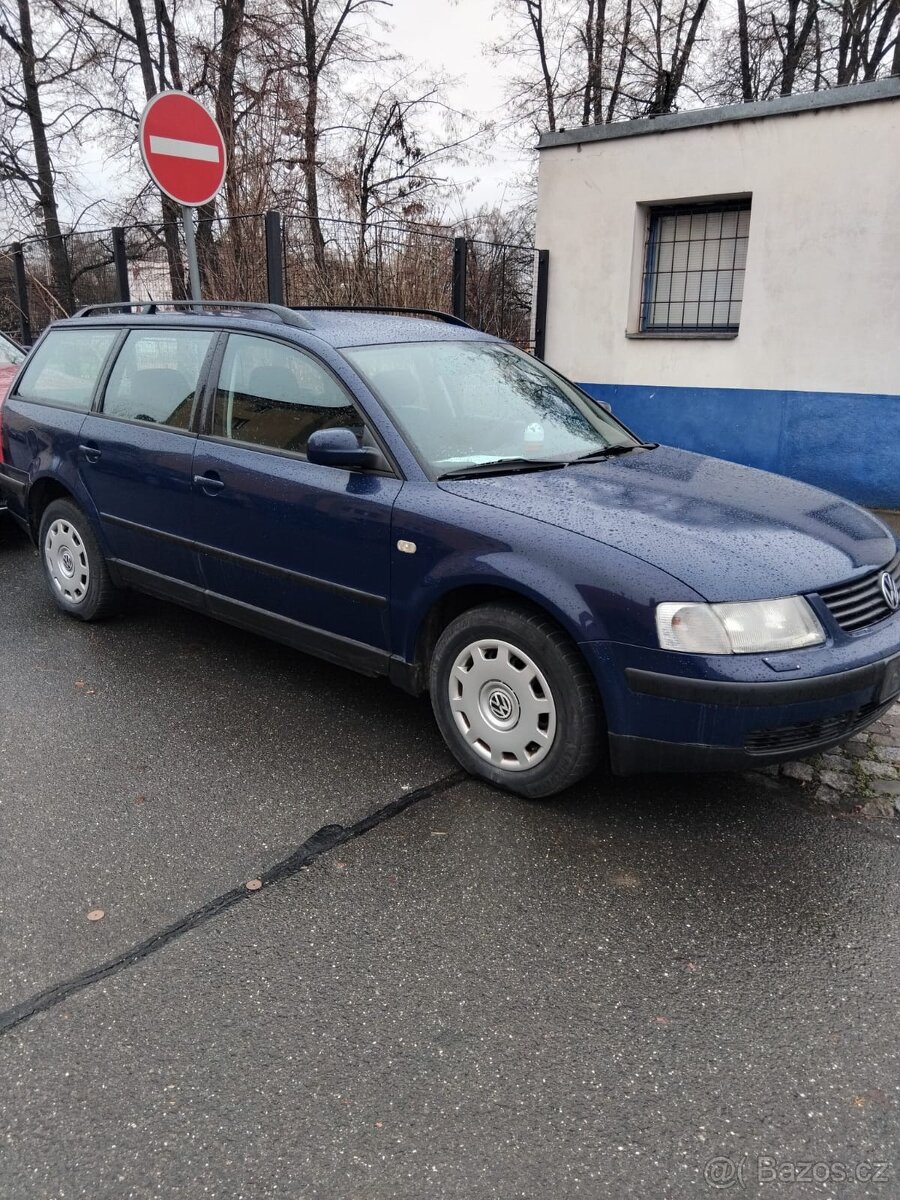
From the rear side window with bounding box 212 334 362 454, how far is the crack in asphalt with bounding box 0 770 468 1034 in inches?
57.1

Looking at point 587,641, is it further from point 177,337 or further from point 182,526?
point 177,337

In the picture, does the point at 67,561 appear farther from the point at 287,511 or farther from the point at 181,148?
the point at 181,148

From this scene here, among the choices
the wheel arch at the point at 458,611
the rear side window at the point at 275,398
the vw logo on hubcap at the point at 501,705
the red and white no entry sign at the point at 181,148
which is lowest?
the vw logo on hubcap at the point at 501,705

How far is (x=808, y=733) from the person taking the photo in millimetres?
2941

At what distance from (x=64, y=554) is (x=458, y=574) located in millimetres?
3003

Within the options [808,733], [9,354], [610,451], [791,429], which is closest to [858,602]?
[808,733]

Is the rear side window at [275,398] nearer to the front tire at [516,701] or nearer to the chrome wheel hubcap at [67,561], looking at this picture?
the front tire at [516,701]

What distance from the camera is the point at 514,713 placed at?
10.6 ft

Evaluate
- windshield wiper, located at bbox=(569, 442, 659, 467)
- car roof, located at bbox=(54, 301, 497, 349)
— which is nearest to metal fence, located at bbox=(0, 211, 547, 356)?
car roof, located at bbox=(54, 301, 497, 349)

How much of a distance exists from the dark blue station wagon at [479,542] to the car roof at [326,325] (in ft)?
0.06

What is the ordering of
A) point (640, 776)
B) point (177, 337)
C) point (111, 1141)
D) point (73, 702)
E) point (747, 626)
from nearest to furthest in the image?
point (111, 1141)
point (747, 626)
point (640, 776)
point (73, 702)
point (177, 337)

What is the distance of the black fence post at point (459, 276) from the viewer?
29.9 ft

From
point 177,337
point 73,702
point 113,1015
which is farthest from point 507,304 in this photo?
point 113,1015

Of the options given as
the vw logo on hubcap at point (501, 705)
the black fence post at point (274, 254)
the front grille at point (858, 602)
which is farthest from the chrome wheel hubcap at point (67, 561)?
the front grille at point (858, 602)
